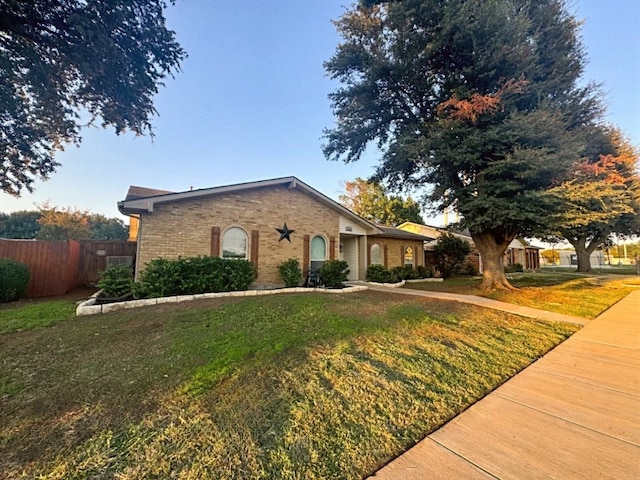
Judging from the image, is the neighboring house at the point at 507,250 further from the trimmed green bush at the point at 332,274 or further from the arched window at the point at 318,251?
the trimmed green bush at the point at 332,274

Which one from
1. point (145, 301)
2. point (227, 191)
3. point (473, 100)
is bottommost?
point (145, 301)

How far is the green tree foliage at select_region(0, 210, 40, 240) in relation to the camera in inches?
1177

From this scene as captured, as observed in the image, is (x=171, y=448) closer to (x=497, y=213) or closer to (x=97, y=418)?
(x=97, y=418)

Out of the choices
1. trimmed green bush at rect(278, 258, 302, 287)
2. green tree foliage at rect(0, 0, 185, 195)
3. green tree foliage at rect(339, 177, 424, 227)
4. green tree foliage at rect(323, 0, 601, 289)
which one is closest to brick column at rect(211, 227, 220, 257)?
trimmed green bush at rect(278, 258, 302, 287)

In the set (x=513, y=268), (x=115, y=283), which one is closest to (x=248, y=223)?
(x=115, y=283)

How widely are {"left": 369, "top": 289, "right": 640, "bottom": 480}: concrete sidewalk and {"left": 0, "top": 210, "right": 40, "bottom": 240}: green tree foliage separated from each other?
137 feet

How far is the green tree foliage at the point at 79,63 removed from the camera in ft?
20.4

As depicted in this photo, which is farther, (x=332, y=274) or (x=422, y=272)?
(x=422, y=272)

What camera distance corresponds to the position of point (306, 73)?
1299 cm

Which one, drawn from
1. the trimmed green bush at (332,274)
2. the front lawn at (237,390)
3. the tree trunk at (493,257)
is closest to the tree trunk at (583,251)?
the tree trunk at (493,257)

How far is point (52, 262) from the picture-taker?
1025cm

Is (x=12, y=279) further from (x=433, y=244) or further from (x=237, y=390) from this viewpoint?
(x=433, y=244)

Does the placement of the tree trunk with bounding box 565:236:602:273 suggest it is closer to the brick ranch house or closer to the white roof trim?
the brick ranch house

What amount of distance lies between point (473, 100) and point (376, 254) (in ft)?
30.2
